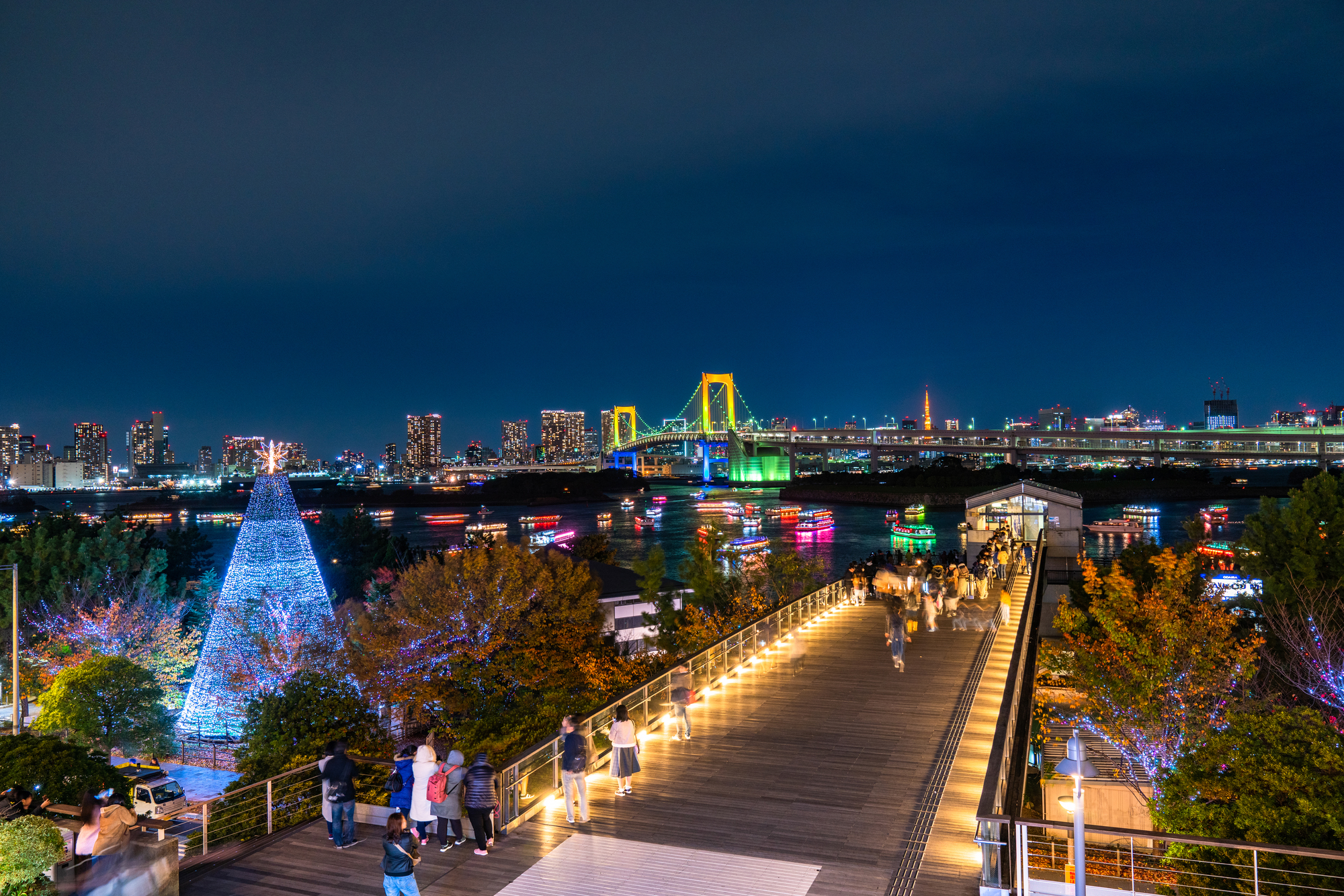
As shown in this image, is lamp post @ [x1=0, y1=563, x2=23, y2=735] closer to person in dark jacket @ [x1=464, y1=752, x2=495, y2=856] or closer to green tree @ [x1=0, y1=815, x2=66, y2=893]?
green tree @ [x1=0, y1=815, x2=66, y2=893]

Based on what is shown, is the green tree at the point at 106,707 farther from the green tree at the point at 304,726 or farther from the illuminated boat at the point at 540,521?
the illuminated boat at the point at 540,521

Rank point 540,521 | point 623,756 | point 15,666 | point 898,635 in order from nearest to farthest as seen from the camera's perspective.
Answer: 1. point 623,756
2. point 898,635
3. point 15,666
4. point 540,521

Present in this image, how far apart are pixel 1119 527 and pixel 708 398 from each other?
61.4 meters

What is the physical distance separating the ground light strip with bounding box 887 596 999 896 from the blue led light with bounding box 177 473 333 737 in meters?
10.9

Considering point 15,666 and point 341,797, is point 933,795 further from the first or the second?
point 15,666

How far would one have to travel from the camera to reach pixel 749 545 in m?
49.3

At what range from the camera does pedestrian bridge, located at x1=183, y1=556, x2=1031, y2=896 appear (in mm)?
5566

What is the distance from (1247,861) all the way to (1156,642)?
741 cm

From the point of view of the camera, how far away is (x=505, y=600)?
50.0 ft

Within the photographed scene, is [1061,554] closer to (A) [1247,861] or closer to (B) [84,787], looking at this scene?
(A) [1247,861]

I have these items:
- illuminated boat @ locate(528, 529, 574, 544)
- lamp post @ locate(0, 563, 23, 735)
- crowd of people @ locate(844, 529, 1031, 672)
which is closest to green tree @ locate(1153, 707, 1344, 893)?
crowd of people @ locate(844, 529, 1031, 672)

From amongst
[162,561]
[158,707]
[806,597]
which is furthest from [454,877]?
[162,561]

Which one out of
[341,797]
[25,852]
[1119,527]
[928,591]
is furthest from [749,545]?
[25,852]

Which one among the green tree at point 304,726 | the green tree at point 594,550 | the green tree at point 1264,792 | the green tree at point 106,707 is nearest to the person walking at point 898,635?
the green tree at point 1264,792
